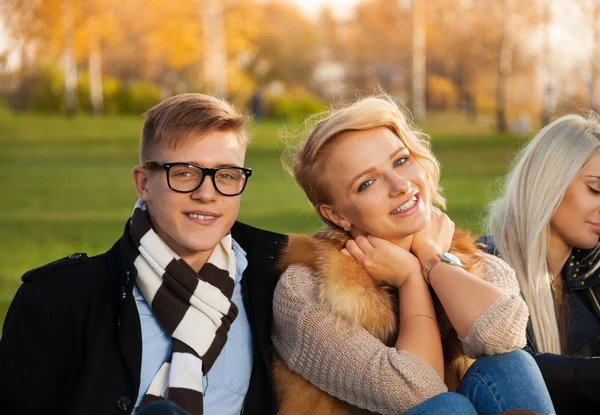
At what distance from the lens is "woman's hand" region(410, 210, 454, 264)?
10.1ft

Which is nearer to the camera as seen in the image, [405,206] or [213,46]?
[405,206]

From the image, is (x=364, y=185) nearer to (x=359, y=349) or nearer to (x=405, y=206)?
(x=405, y=206)

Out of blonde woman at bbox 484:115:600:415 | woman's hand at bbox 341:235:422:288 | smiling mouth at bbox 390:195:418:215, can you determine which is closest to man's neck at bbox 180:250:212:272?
woman's hand at bbox 341:235:422:288

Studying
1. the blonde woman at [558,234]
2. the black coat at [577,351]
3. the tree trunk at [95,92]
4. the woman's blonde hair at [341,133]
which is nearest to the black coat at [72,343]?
the woman's blonde hair at [341,133]

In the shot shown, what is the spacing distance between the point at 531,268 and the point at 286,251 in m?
1.16

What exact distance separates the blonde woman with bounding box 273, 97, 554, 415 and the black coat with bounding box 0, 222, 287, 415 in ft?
1.87

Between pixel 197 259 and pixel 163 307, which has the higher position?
pixel 197 259

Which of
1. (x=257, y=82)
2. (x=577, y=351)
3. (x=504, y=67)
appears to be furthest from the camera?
(x=257, y=82)

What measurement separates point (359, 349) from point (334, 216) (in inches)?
23.4

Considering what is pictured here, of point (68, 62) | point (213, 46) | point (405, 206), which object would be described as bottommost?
point (405, 206)

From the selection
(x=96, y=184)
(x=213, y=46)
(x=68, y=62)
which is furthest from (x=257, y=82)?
(x=96, y=184)

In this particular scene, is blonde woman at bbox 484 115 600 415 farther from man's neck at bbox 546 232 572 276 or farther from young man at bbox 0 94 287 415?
young man at bbox 0 94 287 415

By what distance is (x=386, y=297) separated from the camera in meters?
3.02

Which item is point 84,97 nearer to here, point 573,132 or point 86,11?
point 86,11
